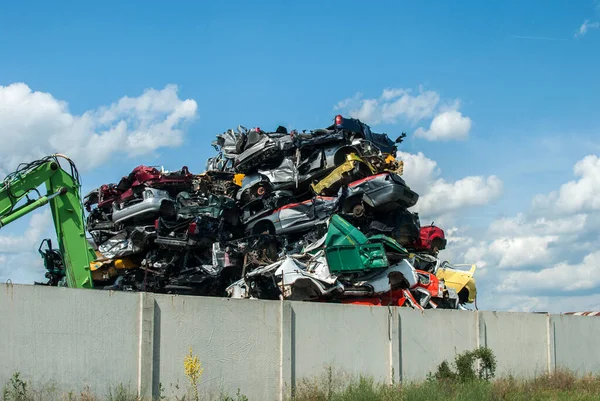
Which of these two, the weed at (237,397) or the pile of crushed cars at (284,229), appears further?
the pile of crushed cars at (284,229)

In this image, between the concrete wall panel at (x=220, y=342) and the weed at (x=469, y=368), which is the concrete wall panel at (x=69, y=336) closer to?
the concrete wall panel at (x=220, y=342)

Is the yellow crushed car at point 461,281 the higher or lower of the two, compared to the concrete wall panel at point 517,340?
higher

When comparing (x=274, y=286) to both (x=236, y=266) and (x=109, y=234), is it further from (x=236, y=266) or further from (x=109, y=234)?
(x=109, y=234)

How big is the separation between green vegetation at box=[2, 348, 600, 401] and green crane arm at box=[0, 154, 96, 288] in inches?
148

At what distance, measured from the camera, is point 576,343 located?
19.2m

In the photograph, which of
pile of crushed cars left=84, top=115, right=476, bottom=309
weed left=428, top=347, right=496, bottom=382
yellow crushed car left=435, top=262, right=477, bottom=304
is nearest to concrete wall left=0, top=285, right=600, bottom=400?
weed left=428, top=347, right=496, bottom=382

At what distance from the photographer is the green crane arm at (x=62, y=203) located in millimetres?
12031

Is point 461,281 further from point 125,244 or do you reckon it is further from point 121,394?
point 121,394

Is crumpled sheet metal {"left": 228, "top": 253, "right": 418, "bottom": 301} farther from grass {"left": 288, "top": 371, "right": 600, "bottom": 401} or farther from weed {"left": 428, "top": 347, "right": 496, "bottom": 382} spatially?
grass {"left": 288, "top": 371, "right": 600, "bottom": 401}

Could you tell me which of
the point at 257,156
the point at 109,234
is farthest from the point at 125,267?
the point at 257,156

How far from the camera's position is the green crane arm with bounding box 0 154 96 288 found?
12031 millimetres

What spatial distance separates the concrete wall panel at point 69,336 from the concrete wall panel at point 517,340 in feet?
30.3

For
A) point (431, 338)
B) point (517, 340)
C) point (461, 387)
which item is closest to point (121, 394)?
point (461, 387)

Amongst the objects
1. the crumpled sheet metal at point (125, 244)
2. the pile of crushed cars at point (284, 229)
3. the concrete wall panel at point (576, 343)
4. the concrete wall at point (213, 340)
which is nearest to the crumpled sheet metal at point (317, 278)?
the pile of crushed cars at point (284, 229)
